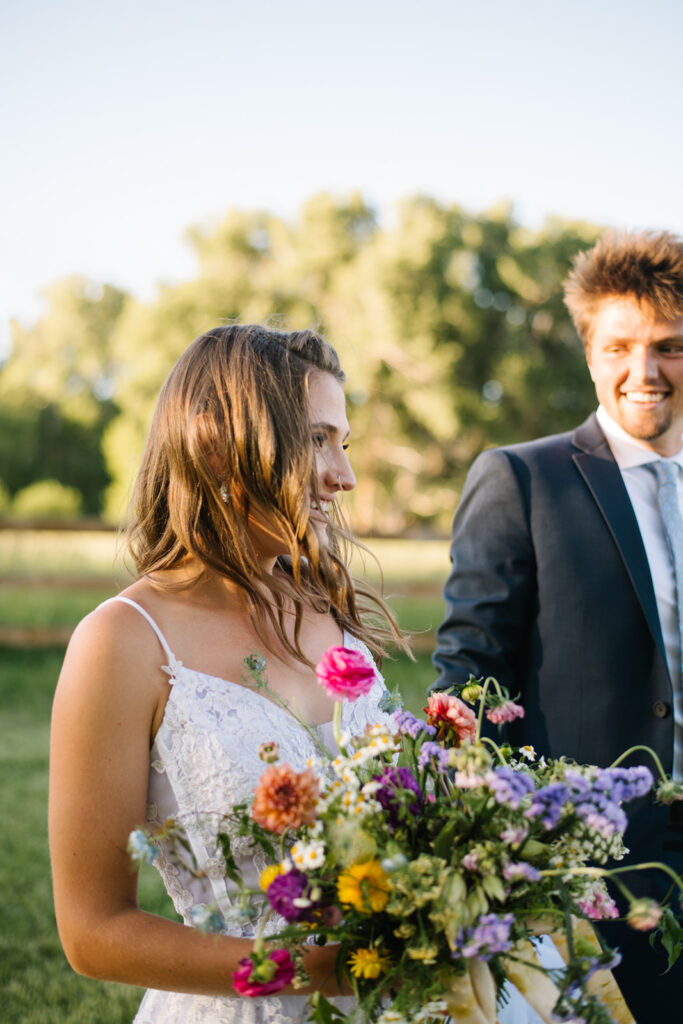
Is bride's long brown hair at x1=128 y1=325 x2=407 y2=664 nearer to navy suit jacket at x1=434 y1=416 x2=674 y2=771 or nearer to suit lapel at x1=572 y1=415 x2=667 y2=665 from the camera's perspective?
navy suit jacket at x1=434 y1=416 x2=674 y2=771

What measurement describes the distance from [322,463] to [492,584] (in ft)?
3.93

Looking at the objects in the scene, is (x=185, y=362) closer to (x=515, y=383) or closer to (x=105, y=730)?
(x=105, y=730)

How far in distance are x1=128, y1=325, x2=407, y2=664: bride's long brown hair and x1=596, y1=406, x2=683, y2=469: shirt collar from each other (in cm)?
141

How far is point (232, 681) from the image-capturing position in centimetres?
201

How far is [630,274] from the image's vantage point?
3061mm

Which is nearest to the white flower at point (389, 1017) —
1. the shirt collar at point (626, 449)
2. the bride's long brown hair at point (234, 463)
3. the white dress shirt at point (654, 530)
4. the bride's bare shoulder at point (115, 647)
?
the bride's bare shoulder at point (115, 647)

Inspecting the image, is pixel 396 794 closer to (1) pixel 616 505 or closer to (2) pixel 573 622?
(2) pixel 573 622

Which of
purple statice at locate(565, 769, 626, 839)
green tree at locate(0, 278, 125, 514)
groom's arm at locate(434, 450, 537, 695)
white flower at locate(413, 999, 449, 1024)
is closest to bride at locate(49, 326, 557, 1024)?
white flower at locate(413, 999, 449, 1024)

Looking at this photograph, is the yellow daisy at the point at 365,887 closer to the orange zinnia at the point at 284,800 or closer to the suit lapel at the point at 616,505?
the orange zinnia at the point at 284,800

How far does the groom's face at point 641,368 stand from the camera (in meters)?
3.06

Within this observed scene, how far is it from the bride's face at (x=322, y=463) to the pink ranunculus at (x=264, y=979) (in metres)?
0.95

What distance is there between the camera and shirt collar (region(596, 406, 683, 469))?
317 cm

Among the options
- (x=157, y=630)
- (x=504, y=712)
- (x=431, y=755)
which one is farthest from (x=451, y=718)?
(x=157, y=630)

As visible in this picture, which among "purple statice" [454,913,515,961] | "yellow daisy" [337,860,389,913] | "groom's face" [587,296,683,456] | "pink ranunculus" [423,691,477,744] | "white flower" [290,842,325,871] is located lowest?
"purple statice" [454,913,515,961]
